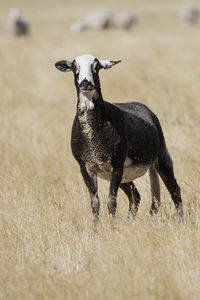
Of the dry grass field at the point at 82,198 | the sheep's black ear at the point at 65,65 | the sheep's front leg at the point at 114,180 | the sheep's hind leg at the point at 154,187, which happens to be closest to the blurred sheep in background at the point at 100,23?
the dry grass field at the point at 82,198

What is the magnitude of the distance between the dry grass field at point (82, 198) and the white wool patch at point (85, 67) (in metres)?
1.35

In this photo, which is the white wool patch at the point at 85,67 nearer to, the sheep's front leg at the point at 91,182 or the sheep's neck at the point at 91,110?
the sheep's neck at the point at 91,110

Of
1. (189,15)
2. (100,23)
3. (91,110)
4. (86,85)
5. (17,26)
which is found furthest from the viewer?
(189,15)

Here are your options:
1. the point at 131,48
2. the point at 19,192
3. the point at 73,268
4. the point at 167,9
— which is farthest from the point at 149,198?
the point at 167,9

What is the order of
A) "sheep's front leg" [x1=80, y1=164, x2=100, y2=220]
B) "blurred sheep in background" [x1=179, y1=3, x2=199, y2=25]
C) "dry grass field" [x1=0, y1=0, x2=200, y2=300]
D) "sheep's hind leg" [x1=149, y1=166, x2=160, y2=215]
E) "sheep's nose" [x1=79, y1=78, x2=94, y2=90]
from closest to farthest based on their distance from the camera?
"dry grass field" [x1=0, y1=0, x2=200, y2=300] < "sheep's nose" [x1=79, y1=78, x2=94, y2=90] < "sheep's front leg" [x1=80, y1=164, x2=100, y2=220] < "sheep's hind leg" [x1=149, y1=166, x2=160, y2=215] < "blurred sheep in background" [x1=179, y1=3, x2=199, y2=25]

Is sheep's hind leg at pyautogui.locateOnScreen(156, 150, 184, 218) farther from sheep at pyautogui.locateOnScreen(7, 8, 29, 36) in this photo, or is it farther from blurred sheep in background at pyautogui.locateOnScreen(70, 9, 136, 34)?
blurred sheep in background at pyautogui.locateOnScreen(70, 9, 136, 34)

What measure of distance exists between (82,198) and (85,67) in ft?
6.15

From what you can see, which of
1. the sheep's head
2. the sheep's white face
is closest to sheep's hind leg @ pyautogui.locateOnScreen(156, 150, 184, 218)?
the sheep's head

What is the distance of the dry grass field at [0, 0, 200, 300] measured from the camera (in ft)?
14.1

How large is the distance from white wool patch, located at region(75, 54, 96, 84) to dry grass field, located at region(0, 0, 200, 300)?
135 cm

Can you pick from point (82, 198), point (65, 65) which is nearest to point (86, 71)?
point (65, 65)

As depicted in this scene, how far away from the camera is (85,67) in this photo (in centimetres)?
533

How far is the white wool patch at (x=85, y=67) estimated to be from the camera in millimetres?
5277

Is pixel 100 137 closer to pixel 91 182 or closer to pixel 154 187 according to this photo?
pixel 91 182
